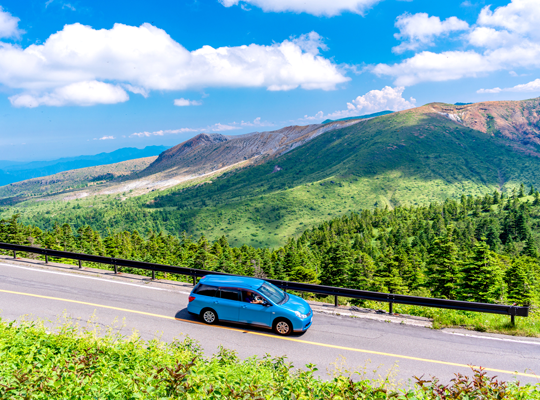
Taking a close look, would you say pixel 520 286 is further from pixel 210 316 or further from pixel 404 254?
pixel 210 316


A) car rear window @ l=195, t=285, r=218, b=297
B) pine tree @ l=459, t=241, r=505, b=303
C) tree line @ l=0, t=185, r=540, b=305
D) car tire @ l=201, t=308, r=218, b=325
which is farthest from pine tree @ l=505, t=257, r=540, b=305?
car rear window @ l=195, t=285, r=218, b=297

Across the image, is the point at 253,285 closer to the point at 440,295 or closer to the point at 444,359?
the point at 444,359

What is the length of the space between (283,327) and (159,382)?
24.5ft

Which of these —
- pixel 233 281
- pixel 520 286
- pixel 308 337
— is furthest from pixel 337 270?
pixel 233 281

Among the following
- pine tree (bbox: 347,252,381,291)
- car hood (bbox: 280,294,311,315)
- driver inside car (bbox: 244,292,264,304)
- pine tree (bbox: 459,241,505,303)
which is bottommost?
pine tree (bbox: 347,252,381,291)

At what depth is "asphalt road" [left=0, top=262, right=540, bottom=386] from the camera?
10383 mm

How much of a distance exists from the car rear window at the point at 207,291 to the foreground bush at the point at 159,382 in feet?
17.3

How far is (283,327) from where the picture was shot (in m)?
12.4

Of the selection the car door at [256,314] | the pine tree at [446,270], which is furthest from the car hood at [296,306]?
the pine tree at [446,270]

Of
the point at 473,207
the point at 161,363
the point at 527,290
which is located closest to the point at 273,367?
the point at 161,363

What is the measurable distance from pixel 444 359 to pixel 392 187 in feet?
599

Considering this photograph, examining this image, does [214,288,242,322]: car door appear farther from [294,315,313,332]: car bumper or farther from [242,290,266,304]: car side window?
[294,315,313,332]: car bumper

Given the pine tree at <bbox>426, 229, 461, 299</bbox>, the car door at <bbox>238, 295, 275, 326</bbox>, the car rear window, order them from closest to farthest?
the car door at <bbox>238, 295, 275, 326</bbox> → the car rear window → the pine tree at <bbox>426, 229, 461, 299</bbox>

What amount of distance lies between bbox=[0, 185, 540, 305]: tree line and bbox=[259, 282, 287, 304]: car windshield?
113 feet
